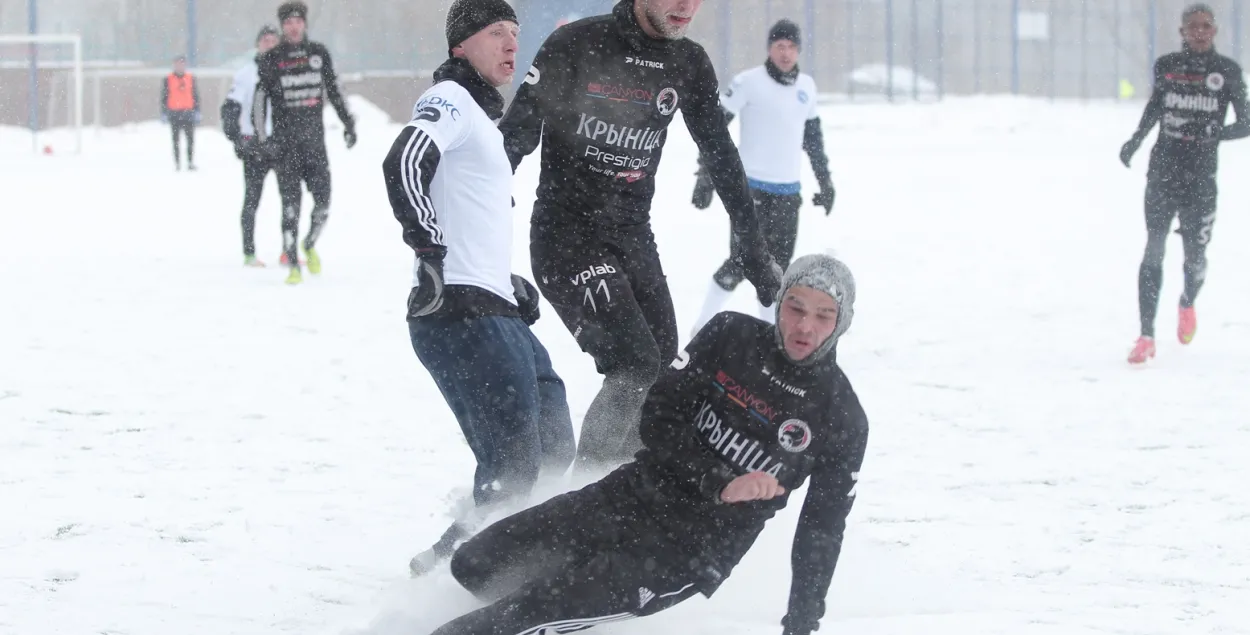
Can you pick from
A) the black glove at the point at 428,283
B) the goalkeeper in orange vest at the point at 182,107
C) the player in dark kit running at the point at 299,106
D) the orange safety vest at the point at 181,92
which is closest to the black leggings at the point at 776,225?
the player in dark kit running at the point at 299,106

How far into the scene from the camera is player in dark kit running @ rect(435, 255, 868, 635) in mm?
3348

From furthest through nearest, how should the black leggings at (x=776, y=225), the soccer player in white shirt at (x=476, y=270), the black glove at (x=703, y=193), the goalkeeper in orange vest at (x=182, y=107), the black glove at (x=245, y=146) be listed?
the goalkeeper in orange vest at (x=182, y=107) < the black glove at (x=245, y=146) < the black leggings at (x=776, y=225) < the black glove at (x=703, y=193) < the soccer player in white shirt at (x=476, y=270)

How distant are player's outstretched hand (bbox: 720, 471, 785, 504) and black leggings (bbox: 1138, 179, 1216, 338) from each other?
557cm

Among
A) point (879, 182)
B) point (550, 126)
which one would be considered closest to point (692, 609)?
point (550, 126)

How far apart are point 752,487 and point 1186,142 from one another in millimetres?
5871

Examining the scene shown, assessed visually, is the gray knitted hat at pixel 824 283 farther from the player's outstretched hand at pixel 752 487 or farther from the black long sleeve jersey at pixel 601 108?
the black long sleeve jersey at pixel 601 108

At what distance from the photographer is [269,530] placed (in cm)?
477

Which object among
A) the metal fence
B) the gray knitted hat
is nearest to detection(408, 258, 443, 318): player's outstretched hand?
the gray knitted hat

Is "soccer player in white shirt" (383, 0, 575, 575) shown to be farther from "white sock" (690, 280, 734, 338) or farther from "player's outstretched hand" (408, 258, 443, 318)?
"white sock" (690, 280, 734, 338)

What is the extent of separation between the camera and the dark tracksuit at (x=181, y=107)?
21.5 m

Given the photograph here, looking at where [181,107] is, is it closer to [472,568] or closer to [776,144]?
[776,144]

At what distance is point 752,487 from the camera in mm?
3229

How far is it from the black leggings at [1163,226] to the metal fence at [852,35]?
20299 millimetres

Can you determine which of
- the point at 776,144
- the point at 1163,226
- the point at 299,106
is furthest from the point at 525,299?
the point at 299,106
